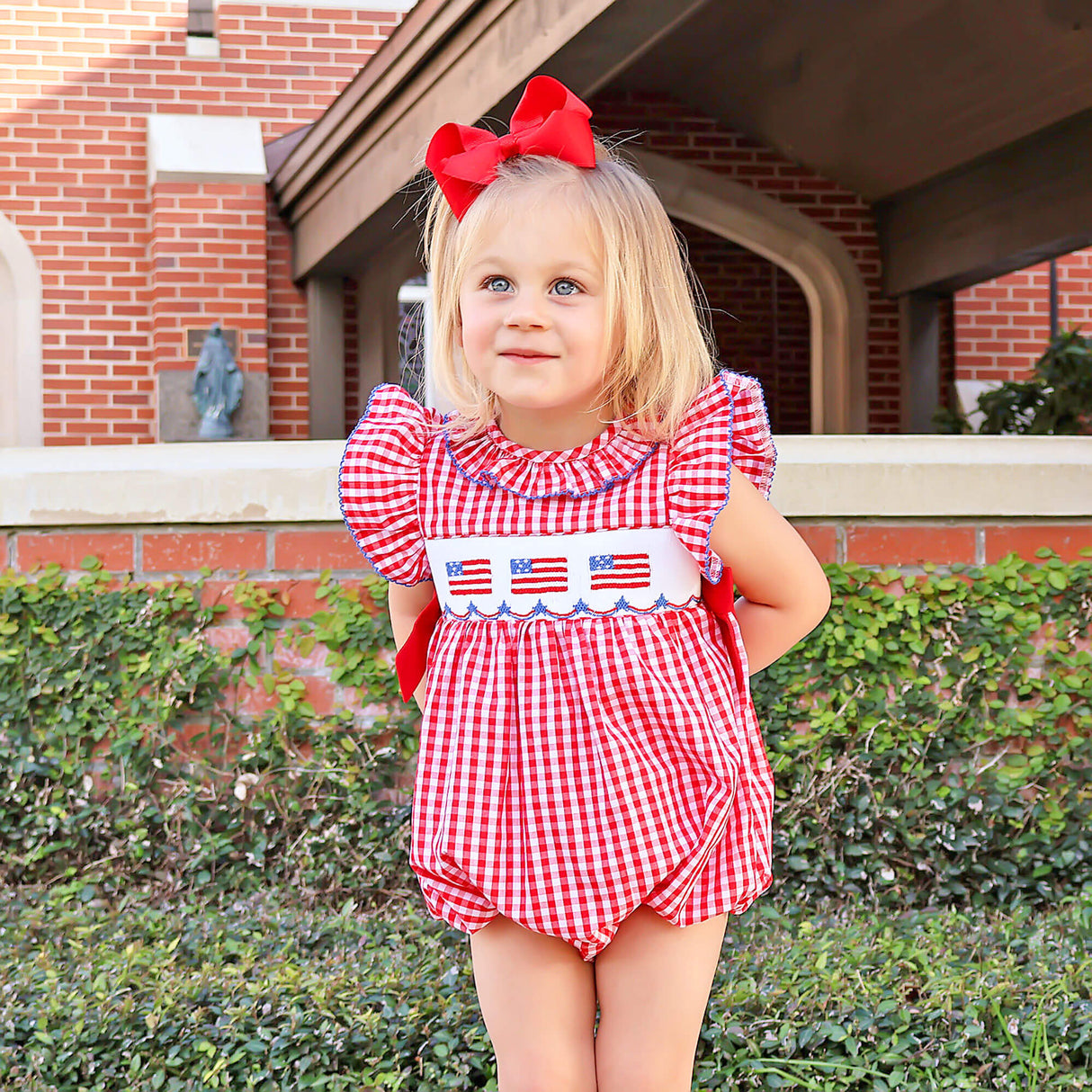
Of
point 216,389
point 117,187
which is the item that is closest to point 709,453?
point 216,389

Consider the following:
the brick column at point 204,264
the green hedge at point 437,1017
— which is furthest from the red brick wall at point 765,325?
the green hedge at point 437,1017

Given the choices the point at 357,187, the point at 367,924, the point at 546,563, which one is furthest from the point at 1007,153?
the point at 546,563

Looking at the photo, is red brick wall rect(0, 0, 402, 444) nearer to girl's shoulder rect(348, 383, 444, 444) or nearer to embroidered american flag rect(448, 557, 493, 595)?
girl's shoulder rect(348, 383, 444, 444)

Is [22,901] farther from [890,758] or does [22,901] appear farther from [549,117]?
[549,117]

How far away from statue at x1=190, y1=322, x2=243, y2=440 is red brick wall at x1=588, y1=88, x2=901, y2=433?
9.22 feet

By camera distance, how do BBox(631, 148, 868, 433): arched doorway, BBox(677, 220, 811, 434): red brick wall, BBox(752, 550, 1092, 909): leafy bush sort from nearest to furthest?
BBox(752, 550, 1092, 909): leafy bush < BBox(631, 148, 868, 433): arched doorway < BBox(677, 220, 811, 434): red brick wall

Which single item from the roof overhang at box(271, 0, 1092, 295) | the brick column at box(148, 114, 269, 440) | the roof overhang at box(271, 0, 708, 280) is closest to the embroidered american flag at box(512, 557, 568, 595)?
the roof overhang at box(271, 0, 708, 280)

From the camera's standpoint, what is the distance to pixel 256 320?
23.1 ft

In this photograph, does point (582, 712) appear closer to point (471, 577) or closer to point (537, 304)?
point (471, 577)

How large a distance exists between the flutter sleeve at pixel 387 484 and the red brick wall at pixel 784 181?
21.8 feet

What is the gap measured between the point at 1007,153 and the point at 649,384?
5.94 meters

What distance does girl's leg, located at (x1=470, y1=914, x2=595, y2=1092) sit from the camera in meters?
1.42

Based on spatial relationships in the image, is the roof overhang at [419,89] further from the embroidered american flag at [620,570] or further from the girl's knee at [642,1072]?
the girl's knee at [642,1072]

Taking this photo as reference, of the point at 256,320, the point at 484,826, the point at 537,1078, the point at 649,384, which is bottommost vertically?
the point at 537,1078
